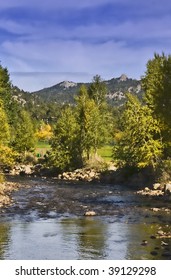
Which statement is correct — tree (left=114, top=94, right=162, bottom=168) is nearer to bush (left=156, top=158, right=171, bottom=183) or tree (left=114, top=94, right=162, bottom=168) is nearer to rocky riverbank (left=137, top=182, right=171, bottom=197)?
bush (left=156, top=158, right=171, bottom=183)

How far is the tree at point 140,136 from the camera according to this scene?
5962cm

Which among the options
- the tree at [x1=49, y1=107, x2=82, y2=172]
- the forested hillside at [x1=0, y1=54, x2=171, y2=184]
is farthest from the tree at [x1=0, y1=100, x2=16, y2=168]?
the tree at [x1=49, y1=107, x2=82, y2=172]

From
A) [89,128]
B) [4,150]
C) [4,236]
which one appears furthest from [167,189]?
[89,128]

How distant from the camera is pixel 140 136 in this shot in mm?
60812

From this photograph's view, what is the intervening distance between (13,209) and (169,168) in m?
21.8

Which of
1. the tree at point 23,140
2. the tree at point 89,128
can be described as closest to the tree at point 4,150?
the tree at point 89,128

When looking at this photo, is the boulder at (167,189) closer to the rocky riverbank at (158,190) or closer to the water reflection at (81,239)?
the rocky riverbank at (158,190)

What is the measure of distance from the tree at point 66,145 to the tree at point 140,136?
1486cm

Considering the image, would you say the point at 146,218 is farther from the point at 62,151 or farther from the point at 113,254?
the point at 62,151

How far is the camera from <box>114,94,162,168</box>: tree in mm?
59625

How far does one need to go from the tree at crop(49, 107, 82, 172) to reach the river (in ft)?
81.0

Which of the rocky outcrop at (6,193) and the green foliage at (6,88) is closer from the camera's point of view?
the rocky outcrop at (6,193)

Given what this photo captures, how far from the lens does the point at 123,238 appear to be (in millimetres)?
28234
